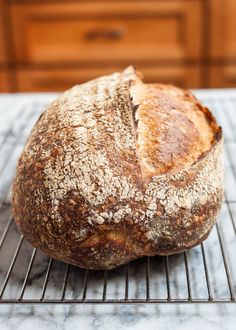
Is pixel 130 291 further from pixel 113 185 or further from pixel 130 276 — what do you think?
pixel 113 185

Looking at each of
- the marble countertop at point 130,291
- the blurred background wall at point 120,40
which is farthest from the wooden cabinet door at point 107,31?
the marble countertop at point 130,291

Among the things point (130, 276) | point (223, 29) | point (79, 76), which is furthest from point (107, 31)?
point (130, 276)

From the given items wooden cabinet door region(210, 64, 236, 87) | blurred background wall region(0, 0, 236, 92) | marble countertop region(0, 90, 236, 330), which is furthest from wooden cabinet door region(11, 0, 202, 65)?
marble countertop region(0, 90, 236, 330)

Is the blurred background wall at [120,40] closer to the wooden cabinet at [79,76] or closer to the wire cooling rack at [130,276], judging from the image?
the wooden cabinet at [79,76]

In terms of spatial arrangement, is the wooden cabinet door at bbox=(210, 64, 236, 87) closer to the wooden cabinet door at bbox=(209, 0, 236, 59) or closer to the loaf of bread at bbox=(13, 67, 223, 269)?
the wooden cabinet door at bbox=(209, 0, 236, 59)

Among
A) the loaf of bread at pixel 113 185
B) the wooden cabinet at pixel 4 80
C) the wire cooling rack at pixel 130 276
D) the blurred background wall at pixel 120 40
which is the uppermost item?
the loaf of bread at pixel 113 185

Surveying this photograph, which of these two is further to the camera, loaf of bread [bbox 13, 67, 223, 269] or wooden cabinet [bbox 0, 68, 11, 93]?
wooden cabinet [bbox 0, 68, 11, 93]

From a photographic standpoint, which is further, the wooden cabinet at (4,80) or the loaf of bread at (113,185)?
the wooden cabinet at (4,80)
